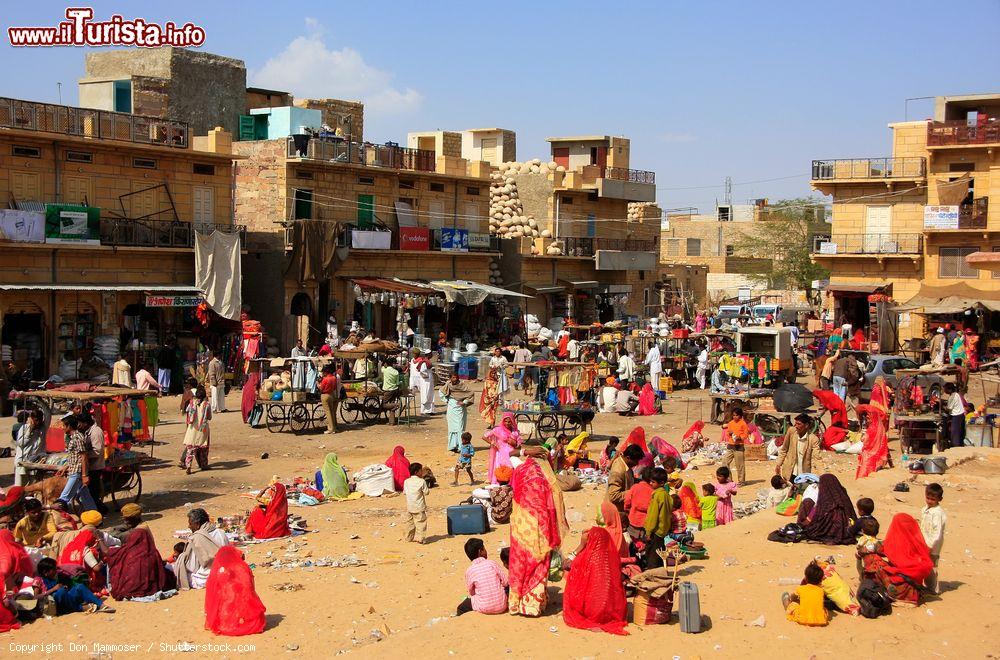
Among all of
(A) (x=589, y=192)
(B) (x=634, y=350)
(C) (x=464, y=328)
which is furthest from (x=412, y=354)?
(A) (x=589, y=192)

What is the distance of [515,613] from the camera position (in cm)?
1068

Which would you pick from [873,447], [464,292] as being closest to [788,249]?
[464,292]

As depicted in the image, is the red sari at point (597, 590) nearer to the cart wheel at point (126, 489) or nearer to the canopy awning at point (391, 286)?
the cart wheel at point (126, 489)

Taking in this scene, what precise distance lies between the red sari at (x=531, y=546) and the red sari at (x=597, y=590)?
372 millimetres

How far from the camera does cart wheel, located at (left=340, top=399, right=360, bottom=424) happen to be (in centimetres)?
2378

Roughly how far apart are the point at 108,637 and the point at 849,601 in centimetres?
686

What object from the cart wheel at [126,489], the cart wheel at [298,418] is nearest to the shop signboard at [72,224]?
the cart wheel at [298,418]

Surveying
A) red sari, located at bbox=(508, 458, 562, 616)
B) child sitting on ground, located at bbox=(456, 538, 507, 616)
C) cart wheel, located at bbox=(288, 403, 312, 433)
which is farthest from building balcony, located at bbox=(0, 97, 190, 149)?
red sari, located at bbox=(508, 458, 562, 616)

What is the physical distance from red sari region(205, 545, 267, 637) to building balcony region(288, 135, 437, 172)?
81.1 ft

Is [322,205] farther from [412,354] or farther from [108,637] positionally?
[108,637]

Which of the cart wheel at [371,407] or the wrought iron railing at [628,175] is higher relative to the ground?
the wrought iron railing at [628,175]

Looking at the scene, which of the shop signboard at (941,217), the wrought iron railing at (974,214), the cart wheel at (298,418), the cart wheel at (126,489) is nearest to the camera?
the cart wheel at (126,489)

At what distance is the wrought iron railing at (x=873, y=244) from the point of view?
4106cm

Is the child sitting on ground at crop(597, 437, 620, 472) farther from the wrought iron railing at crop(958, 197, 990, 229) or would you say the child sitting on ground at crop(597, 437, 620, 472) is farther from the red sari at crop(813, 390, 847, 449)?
the wrought iron railing at crop(958, 197, 990, 229)
